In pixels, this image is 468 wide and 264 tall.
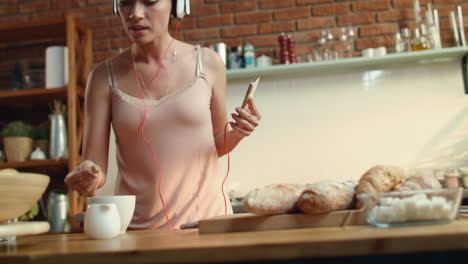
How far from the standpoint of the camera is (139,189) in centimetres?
146

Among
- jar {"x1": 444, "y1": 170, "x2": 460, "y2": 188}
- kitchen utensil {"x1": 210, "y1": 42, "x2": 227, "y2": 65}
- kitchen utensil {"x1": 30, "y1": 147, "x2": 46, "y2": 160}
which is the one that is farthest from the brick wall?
jar {"x1": 444, "y1": 170, "x2": 460, "y2": 188}

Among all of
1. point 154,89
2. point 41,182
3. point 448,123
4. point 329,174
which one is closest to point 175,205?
point 154,89

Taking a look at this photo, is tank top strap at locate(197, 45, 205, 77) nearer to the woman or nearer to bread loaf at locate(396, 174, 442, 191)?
the woman

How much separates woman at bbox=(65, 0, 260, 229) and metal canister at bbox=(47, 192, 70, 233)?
1.78 m

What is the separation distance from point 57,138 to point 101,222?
2394 millimetres

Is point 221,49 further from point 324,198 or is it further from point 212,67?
point 324,198

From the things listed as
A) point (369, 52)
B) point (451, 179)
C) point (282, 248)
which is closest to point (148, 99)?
point (282, 248)

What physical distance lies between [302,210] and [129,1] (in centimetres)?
88

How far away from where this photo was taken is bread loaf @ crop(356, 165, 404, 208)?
3.10ft

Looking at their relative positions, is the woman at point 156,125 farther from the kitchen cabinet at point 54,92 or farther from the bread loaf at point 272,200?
the kitchen cabinet at point 54,92

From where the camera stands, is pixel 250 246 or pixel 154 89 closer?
pixel 250 246

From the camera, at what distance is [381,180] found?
963 millimetres

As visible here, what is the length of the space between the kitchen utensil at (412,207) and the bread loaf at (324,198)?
0.09 meters

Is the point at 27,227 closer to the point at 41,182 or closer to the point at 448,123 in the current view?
the point at 41,182
